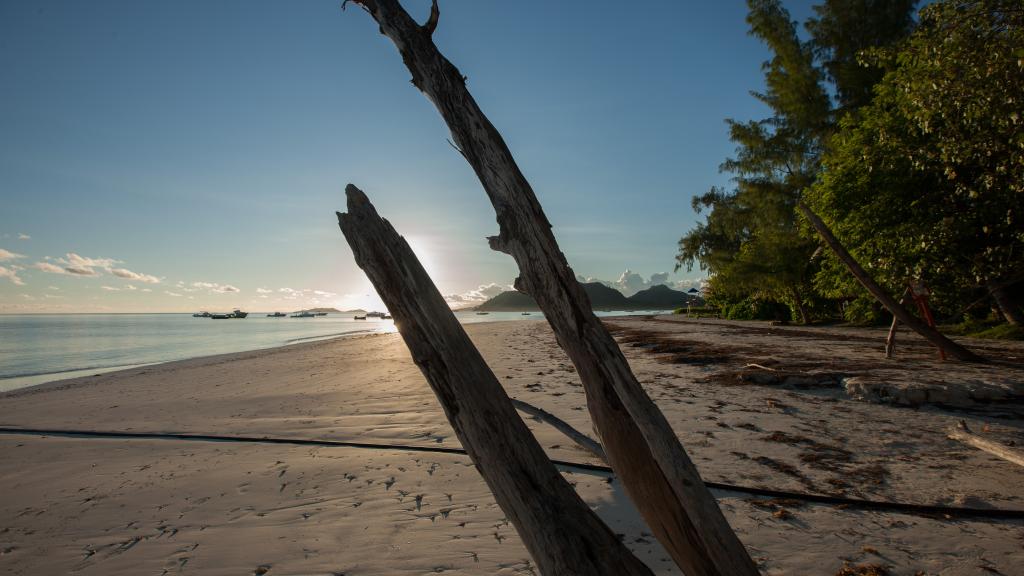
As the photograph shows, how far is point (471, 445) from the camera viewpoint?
160 cm

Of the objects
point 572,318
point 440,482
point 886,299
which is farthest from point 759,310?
point 572,318

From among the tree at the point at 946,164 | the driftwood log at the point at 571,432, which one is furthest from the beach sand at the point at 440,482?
the tree at the point at 946,164

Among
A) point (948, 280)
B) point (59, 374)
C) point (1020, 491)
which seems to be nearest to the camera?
point (1020, 491)

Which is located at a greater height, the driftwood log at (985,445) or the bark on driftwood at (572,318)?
the bark on driftwood at (572,318)

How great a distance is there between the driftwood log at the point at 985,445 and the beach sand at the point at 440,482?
4.1 inches

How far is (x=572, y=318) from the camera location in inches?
64.2

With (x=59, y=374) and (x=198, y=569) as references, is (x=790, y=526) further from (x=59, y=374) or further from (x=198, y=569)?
(x=59, y=374)

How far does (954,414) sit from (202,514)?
29.1 feet

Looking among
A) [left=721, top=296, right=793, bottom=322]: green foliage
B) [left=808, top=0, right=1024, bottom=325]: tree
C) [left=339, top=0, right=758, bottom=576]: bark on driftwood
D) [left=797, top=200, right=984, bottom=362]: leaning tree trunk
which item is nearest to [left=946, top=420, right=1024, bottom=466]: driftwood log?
[left=339, top=0, right=758, bottom=576]: bark on driftwood

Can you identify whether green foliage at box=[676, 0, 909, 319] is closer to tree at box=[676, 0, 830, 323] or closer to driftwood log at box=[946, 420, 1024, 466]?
tree at box=[676, 0, 830, 323]

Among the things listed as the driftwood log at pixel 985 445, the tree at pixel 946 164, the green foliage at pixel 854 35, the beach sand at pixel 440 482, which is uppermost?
the green foliage at pixel 854 35

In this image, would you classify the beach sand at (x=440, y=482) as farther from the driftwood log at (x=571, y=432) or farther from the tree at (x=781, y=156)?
the tree at (x=781, y=156)

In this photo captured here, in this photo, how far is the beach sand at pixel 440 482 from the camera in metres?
2.99

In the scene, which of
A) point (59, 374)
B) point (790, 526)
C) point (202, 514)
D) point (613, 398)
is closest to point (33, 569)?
point (202, 514)
